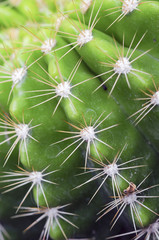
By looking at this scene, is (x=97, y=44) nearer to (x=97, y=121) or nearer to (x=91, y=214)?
(x=97, y=121)

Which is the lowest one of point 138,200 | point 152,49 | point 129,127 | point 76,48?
point 138,200

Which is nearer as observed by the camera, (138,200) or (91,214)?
(138,200)

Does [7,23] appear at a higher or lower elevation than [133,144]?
higher

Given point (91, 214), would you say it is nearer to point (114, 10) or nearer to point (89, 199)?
point (89, 199)

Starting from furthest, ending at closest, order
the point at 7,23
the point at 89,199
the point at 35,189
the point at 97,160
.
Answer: the point at 7,23
the point at 89,199
the point at 35,189
the point at 97,160

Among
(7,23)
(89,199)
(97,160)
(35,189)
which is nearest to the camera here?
(97,160)

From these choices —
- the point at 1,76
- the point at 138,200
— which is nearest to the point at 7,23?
the point at 1,76

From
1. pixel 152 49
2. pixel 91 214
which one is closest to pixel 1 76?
pixel 152 49
